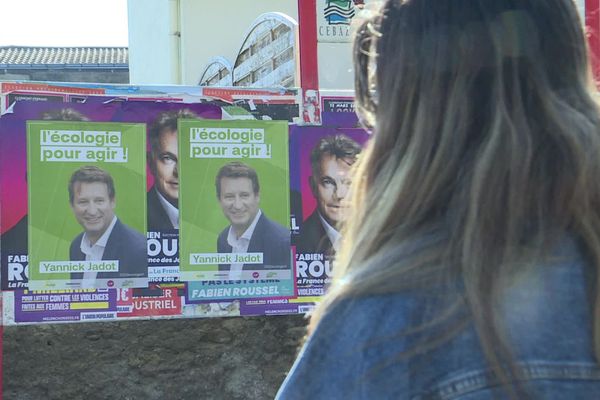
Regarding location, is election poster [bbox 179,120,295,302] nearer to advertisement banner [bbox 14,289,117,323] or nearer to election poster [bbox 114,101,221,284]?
election poster [bbox 114,101,221,284]

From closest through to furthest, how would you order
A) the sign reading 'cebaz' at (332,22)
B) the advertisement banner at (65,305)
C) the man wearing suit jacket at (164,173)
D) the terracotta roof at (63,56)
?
the advertisement banner at (65,305) < the man wearing suit jacket at (164,173) < the sign reading 'cebaz' at (332,22) < the terracotta roof at (63,56)

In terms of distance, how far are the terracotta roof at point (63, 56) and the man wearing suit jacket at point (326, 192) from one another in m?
20.1

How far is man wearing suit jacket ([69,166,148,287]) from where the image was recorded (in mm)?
3631

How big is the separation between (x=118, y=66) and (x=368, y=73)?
2252cm

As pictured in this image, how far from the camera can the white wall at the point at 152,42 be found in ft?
40.0

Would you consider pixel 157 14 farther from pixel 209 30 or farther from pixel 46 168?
pixel 46 168

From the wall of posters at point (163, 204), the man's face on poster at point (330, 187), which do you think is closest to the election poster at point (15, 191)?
the wall of posters at point (163, 204)

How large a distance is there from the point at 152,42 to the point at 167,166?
10.8 metres

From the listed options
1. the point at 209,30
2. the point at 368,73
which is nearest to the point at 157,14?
the point at 209,30

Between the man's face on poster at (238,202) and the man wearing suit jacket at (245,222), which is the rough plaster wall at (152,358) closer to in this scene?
the man wearing suit jacket at (245,222)

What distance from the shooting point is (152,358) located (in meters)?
3.81

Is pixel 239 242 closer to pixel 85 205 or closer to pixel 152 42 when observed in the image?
pixel 85 205

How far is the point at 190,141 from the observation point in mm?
3795

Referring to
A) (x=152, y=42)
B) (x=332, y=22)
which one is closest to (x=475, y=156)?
(x=332, y=22)
